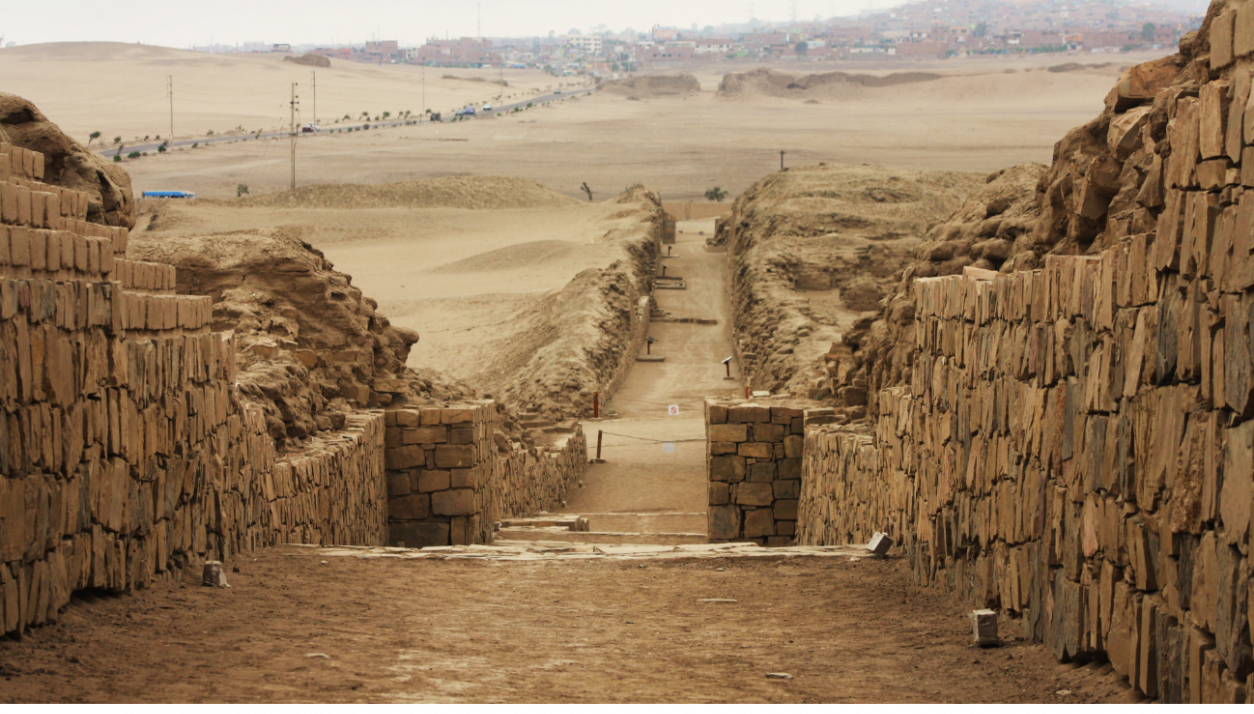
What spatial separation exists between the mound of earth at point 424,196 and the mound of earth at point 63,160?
1969 inches

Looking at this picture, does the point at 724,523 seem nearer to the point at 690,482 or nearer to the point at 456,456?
the point at 456,456

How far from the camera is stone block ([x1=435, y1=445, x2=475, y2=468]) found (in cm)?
1232

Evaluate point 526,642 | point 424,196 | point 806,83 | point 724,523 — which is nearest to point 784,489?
point 724,523

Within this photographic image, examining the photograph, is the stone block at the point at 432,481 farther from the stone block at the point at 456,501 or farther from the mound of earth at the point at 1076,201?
the mound of earth at the point at 1076,201

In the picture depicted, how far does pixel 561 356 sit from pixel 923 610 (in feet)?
60.7

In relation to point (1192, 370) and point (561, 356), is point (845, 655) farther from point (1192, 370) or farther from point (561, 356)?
point (561, 356)

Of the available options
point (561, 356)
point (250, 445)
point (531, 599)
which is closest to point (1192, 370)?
point (531, 599)

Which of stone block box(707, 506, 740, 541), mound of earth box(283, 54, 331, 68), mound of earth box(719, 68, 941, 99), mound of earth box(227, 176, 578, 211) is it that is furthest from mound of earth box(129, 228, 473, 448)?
mound of earth box(283, 54, 331, 68)

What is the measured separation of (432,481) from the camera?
12367mm

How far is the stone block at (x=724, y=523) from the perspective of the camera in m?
13.6

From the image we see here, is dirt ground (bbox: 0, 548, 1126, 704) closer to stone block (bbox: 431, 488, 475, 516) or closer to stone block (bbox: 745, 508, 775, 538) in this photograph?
stone block (bbox: 431, 488, 475, 516)

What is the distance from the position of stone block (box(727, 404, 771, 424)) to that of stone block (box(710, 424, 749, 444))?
0.06 meters

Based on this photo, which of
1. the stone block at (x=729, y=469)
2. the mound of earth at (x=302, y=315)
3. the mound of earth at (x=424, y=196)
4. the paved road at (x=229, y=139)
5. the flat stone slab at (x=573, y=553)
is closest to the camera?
the flat stone slab at (x=573, y=553)

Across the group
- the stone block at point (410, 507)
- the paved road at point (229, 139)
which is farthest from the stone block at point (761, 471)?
the paved road at point (229, 139)
